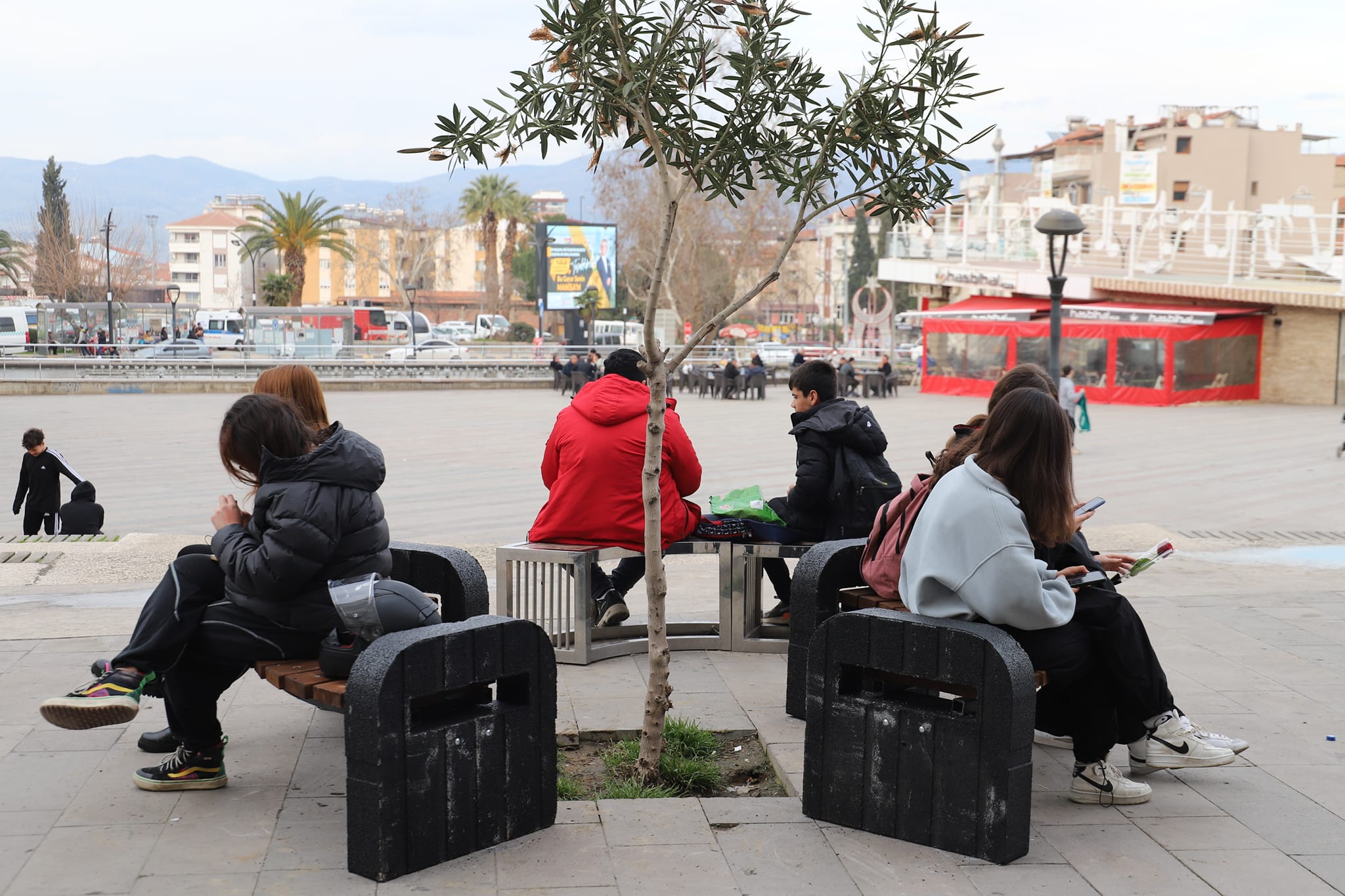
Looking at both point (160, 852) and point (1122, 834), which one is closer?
point (160, 852)

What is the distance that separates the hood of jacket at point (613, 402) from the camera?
208 inches

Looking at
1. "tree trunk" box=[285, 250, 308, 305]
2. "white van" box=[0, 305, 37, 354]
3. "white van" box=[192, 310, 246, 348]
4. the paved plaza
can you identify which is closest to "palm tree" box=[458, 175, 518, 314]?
"tree trunk" box=[285, 250, 308, 305]

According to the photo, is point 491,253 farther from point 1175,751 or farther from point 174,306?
point 1175,751

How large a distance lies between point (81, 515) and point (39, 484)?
0.42 metres

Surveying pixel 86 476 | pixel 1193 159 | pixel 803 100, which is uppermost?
pixel 1193 159

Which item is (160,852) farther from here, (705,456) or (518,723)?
(705,456)

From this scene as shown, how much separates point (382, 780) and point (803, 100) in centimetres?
243

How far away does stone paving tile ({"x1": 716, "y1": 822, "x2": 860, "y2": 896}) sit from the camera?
311 centimetres

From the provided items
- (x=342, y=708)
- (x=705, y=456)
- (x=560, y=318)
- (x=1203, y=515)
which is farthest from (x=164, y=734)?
(x=560, y=318)

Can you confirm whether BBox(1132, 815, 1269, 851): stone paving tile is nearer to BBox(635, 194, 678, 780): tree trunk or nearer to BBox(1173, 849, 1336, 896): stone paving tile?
BBox(1173, 849, 1336, 896): stone paving tile

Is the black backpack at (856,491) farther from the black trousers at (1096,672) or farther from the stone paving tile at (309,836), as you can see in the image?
the stone paving tile at (309,836)

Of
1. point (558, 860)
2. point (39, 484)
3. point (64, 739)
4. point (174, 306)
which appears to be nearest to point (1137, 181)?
point (174, 306)

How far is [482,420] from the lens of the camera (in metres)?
23.9

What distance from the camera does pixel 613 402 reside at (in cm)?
531
